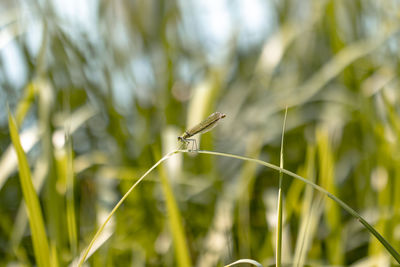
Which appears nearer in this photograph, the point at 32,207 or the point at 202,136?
the point at 32,207

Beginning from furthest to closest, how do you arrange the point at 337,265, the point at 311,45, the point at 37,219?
the point at 311,45, the point at 337,265, the point at 37,219

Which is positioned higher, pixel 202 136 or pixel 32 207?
pixel 202 136

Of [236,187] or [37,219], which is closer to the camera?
[37,219]

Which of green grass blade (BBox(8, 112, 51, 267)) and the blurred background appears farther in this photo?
the blurred background

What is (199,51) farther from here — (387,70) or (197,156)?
(387,70)

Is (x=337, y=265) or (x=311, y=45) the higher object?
(x=311, y=45)

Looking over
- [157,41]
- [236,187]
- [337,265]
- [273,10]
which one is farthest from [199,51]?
[337,265]

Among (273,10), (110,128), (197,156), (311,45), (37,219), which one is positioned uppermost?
(273,10)

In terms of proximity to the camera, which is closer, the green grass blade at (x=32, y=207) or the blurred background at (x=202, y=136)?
the green grass blade at (x=32, y=207)
